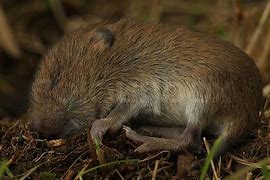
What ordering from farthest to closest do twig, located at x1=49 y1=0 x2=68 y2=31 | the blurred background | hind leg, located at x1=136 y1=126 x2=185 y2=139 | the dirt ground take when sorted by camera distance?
twig, located at x1=49 y1=0 x2=68 y2=31 → the blurred background → hind leg, located at x1=136 y1=126 x2=185 y2=139 → the dirt ground

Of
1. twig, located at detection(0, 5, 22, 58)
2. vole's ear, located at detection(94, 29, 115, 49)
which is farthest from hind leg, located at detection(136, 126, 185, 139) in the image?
twig, located at detection(0, 5, 22, 58)

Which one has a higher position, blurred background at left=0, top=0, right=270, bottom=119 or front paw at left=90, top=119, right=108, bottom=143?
front paw at left=90, top=119, right=108, bottom=143

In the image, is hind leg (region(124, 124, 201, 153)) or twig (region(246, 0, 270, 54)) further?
twig (region(246, 0, 270, 54))

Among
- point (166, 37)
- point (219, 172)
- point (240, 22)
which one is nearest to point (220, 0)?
point (240, 22)

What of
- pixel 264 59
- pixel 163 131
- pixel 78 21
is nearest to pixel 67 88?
pixel 163 131

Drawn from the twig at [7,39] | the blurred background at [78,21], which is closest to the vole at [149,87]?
the blurred background at [78,21]

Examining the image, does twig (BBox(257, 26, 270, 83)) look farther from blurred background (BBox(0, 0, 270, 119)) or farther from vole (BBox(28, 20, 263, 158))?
vole (BBox(28, 20, 263, 158))

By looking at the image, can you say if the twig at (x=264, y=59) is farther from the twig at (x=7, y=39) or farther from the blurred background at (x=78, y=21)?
the twig at (x=7, y=39)
